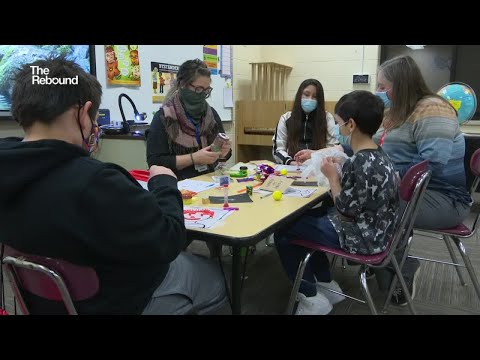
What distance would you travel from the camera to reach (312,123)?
2936 mm

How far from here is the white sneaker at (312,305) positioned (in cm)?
174

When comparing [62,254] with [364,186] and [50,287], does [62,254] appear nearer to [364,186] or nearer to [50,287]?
[50,287]

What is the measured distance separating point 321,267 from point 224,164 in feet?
2.88

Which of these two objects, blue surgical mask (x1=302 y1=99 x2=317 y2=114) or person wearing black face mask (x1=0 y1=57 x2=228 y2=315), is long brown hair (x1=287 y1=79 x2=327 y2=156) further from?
person wearing black face mask (x1=0 y1=57 x2=228 y2=315)

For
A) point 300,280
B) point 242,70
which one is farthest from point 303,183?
point 242,70

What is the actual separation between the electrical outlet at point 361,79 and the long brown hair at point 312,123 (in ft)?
6.98

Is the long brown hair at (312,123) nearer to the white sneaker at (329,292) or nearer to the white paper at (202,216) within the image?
the white sneaker at (329,292)

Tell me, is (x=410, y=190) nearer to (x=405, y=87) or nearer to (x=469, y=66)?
(x=405, y=87)

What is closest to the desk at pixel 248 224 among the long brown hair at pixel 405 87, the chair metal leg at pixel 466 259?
the long brown hair at pixel 405 87

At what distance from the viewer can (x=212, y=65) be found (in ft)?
14.4

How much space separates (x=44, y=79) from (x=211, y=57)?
366 centimetres

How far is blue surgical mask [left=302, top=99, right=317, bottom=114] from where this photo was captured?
9.34 feet

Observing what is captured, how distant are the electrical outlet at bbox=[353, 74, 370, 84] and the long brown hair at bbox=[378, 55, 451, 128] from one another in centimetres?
293
